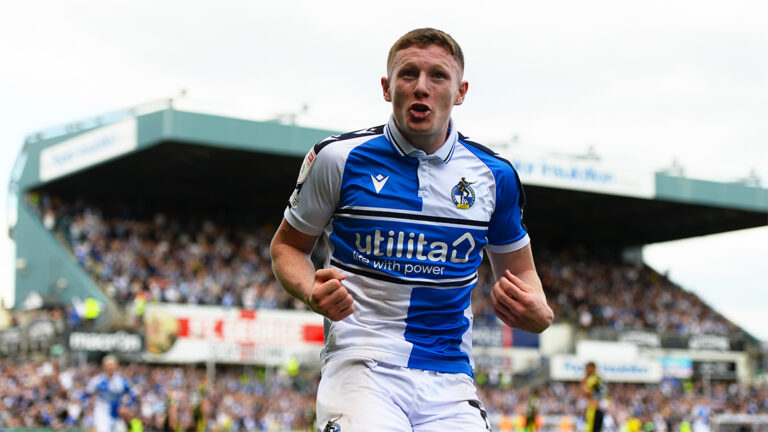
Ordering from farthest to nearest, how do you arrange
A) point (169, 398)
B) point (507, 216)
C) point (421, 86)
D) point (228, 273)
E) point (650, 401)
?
point (650, 401) → point (228, 273) → point (169, 398) → point (507, 216) → point (421, 86)

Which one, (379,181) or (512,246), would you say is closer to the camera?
(379,181)

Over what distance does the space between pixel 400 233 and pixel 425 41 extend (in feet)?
2.49

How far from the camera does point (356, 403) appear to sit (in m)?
3.47

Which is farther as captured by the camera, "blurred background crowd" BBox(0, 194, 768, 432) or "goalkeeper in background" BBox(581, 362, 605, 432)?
"blurred background crowd" BBox(0, 194, 768, 432)

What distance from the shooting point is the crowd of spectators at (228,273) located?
1138 inches

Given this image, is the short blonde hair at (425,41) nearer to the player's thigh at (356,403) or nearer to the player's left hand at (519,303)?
the player's left hand at (519,303)

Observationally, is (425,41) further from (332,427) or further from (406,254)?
(332,427)

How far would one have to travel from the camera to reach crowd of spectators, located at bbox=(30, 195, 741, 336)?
2891 centimetres

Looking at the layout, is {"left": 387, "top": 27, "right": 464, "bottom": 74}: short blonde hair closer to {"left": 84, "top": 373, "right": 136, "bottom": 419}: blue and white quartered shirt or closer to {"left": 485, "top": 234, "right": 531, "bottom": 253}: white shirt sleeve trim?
{"left": 485, "top": 234, "right": 531, "bottom": 253}: white shirt sleeve trim

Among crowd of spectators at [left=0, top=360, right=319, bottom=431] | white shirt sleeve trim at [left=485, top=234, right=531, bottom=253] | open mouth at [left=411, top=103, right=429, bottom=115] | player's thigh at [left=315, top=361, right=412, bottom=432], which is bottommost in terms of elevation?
crowd of spectators at [left=0, top=360, right=319, bottom=431]

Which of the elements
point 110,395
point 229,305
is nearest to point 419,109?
point 110,395

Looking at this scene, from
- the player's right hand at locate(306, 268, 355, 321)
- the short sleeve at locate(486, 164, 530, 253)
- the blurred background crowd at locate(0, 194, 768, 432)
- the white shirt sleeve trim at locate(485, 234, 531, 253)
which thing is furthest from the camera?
the blurred background crowd at locate(0, 194, 768, 432)

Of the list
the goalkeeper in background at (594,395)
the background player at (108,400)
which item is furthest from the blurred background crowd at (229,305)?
the goalkeeper in background at (594,395)

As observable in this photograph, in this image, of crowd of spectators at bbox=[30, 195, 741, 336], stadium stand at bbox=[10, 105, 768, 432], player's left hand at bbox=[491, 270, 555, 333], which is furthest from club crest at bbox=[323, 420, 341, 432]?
crowd of spectators at bbox=[30, 195, 741, 336]
